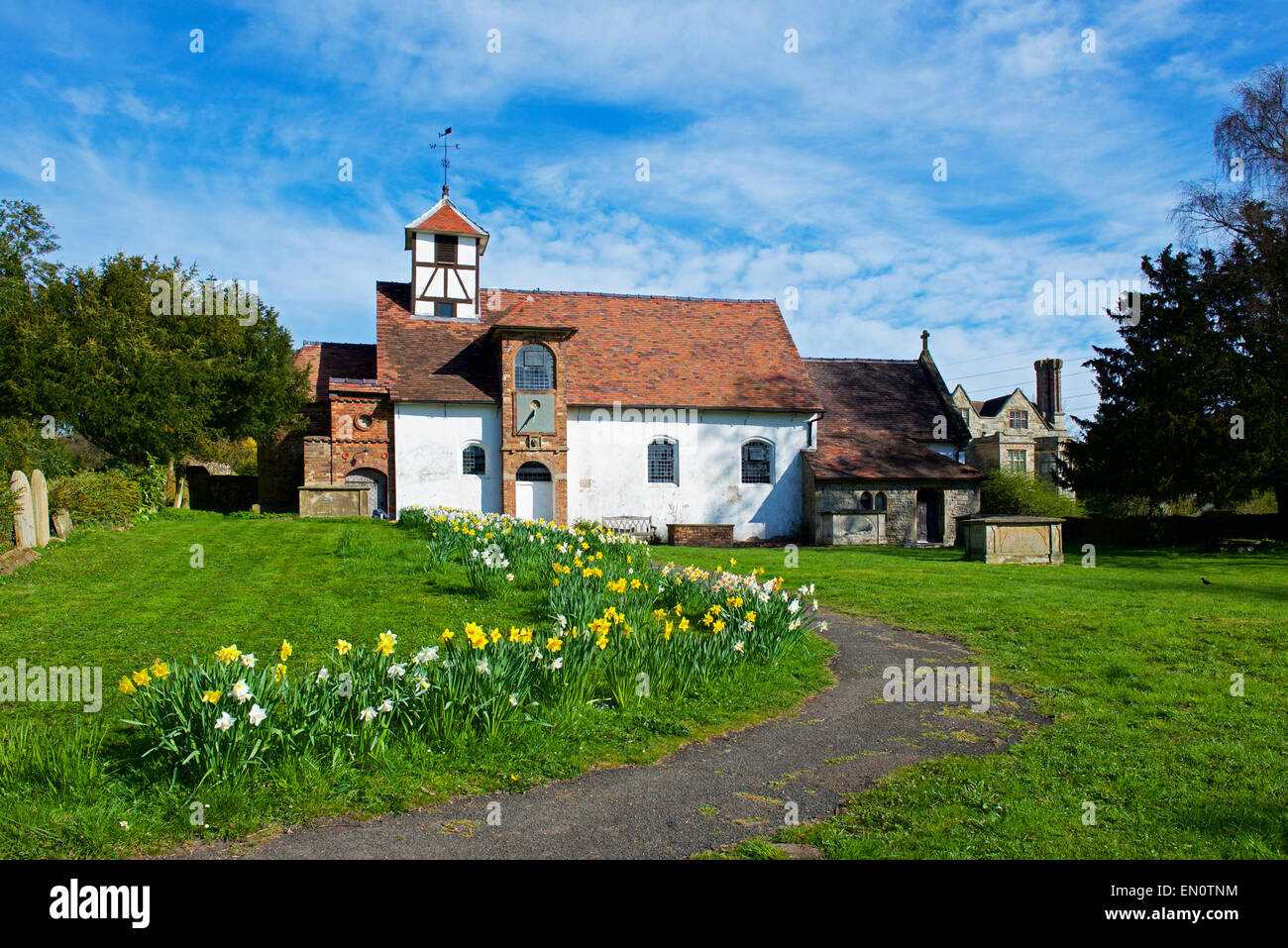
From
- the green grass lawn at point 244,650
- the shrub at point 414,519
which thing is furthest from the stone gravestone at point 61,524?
the shrub at point 414,519

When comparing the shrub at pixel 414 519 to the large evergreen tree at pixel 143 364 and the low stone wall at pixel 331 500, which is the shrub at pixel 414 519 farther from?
the large evergreen tree at pixel 143 364

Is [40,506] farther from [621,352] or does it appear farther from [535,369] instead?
[621,352]

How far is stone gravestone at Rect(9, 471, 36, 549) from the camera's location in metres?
13.6

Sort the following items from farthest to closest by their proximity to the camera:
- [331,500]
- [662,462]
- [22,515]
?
1. [662,462]
2. [331,500]
3. [22,515]

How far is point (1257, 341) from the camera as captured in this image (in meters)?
26.8

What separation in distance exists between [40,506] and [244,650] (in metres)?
9.61

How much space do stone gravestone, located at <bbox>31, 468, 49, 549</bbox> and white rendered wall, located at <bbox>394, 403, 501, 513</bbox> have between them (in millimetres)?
12522

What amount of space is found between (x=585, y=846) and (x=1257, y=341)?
3135 cm

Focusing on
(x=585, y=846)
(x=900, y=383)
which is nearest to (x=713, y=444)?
(x=900, y=383)

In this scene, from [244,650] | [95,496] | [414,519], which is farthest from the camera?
[414,519]

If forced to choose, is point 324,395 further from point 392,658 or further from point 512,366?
point 392,658

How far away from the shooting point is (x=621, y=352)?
99.1 feet

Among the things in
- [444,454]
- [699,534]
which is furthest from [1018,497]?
[444,454]

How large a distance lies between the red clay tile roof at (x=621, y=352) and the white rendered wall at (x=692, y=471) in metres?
0.69
